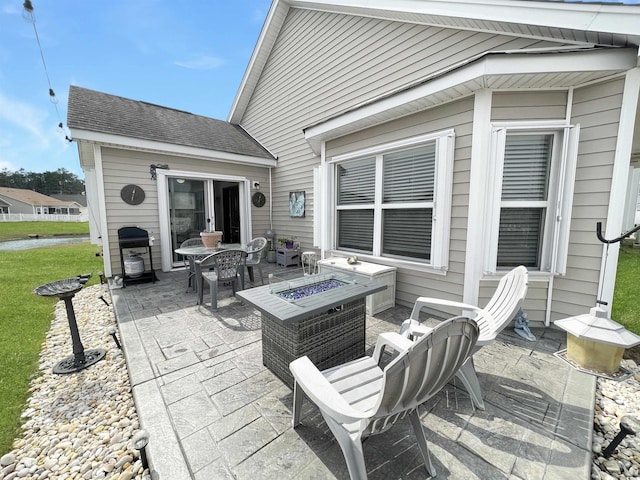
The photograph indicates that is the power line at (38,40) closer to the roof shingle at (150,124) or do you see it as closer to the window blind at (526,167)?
the roof shingle at (150,124)

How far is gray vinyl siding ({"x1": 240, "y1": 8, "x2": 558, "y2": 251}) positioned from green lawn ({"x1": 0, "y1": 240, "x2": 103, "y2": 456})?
187 inches

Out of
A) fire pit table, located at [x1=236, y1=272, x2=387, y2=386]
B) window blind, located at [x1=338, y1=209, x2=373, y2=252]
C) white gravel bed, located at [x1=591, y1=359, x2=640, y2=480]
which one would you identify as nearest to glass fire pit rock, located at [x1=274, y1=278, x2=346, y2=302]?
fire pit table, located at [x1=236, y1=272, x2=387, y2=386]

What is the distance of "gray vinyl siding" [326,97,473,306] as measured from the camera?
10.3 feet

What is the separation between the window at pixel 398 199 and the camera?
3.30 meters

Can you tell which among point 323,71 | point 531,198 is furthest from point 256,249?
point 323,71

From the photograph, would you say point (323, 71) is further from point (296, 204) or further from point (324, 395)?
point (324, 395)

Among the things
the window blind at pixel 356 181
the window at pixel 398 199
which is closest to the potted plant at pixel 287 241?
the window at pixel 398 199

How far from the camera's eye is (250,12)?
7.77 meters

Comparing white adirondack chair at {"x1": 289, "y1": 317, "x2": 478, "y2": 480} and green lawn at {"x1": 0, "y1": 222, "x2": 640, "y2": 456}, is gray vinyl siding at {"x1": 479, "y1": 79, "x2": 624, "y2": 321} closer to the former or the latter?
green lawn at {"x1": 0, "y1": 222, "x2": 640, "y2": 456}

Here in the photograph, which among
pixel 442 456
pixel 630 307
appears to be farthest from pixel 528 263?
pixel 442 456

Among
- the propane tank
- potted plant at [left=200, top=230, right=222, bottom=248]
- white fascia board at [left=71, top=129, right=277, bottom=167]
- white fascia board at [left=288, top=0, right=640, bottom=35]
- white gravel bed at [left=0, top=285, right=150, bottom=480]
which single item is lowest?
white gravel bed at [left=0, top=285, right=150, bottom=480]

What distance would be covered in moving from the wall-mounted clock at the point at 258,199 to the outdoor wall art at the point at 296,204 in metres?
0.99

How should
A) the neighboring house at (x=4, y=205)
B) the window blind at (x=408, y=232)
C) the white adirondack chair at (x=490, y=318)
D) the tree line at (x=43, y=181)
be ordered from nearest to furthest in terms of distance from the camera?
the white adirondack chair at (x=490, y=318), the window blind at (x=408, y=232), the neighboring house at (x=4, y=205), the tree line at (x=43, y=181)

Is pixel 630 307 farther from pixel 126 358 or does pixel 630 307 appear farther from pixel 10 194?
pixel 10 194
